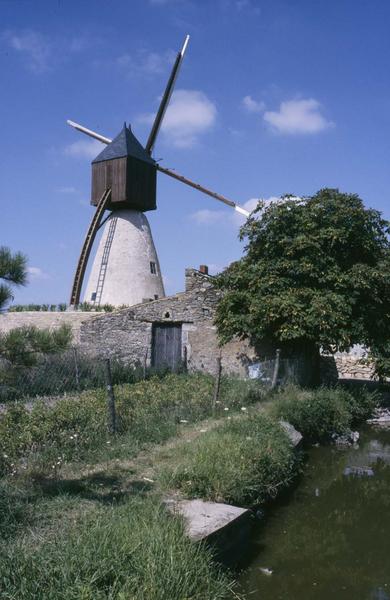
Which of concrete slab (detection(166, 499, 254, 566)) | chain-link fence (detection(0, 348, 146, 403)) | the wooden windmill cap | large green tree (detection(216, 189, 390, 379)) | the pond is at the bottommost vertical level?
the pond

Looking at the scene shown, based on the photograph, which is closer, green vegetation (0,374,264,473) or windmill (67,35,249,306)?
green vegetation (0,374,264,473)

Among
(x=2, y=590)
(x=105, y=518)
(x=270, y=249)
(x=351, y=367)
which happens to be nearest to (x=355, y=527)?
(x=105, y=518)

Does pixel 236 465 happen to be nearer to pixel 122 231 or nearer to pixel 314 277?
pixel 314 277

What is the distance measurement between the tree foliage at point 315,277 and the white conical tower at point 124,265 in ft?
26.5

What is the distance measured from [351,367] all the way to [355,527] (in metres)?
15.8

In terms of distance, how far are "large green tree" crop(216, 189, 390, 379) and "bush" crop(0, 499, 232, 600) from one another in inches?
358

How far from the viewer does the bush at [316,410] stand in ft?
31.1

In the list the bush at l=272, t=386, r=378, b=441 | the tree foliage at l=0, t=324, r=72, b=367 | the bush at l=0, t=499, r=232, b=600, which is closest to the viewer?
the bush at l=0, t=499, r=232, b=600

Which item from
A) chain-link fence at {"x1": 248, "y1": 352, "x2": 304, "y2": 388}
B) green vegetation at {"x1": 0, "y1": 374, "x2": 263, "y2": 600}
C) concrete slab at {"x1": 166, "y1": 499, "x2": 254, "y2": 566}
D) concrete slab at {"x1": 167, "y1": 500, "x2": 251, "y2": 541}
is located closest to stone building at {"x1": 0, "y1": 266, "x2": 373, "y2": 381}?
chain-link fence at {"x1": 248, "y1": 352, "x2": 304, "y2": 388}

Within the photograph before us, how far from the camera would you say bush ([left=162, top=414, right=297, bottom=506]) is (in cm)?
537

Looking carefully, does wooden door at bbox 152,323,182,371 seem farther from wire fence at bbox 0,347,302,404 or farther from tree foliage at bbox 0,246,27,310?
tree foliage at bbox 0,246,27,310

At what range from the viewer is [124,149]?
72.8 ft

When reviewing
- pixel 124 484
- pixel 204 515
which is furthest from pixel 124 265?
pixel 204 515

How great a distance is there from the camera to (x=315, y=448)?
1012cm
